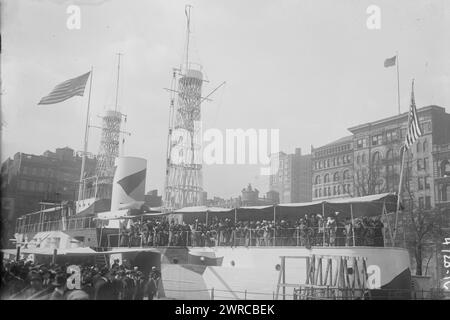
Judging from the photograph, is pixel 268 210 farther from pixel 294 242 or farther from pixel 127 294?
pixel 127 294

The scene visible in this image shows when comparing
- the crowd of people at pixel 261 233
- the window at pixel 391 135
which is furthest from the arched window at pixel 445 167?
the crowd of people at pixel 261 233

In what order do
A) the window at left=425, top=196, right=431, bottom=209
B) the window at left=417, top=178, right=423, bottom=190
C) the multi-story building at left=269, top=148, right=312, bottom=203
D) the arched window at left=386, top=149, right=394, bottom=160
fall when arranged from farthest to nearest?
1. the multi-story building at left=269, top=148, right=312, bottom=203
2. the arched window at left=386, top=149, right=394, bottom=160
3. the window at left=417, top=178, right=423, bottom=190
4. the window at left=425, top=196, right=431, bottom=209

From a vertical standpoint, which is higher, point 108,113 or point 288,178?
point 108,113

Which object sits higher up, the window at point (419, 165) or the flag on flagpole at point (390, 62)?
the flag on flagpole at point (390, 62)

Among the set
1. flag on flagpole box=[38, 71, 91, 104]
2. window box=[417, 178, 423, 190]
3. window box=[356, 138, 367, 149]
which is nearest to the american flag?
flag on flagpole box=[38, 71, 91, 104]

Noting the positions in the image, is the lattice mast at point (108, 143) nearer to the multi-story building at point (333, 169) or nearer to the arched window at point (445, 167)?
the multi-story building at point (333, 169)

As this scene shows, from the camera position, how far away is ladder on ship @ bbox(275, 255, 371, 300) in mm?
12164

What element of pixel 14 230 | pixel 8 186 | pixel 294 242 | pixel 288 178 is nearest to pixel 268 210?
pixel 294 242

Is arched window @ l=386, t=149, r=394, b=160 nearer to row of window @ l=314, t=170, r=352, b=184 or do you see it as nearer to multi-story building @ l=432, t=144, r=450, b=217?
row of window @ l=314, t=170, r=352, b=184

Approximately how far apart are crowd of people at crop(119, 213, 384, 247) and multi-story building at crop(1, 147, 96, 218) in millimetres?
21448

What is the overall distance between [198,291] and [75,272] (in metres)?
4.01

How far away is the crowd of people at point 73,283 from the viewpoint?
1103 centimetres

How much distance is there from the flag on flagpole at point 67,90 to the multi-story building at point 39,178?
19316 mm
